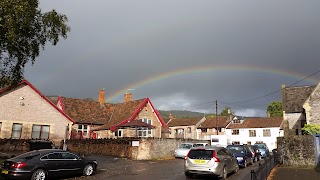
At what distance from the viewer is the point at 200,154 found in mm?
15188

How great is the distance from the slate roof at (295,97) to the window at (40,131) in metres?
35.4

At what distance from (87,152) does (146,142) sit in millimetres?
9886

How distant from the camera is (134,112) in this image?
4266cm

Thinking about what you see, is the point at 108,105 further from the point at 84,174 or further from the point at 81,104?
the point at 84,174

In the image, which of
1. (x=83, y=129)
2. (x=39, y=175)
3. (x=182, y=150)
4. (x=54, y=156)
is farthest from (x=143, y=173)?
(x=83, y=129)

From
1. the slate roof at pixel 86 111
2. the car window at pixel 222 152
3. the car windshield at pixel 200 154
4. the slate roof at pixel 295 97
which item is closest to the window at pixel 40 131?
the slate roof at pixel 86 111

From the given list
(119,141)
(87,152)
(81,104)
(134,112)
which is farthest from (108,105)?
(119,141)

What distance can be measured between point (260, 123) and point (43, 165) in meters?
65.8

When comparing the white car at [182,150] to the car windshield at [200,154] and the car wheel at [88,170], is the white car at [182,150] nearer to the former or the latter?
the car windshield at [200,154]

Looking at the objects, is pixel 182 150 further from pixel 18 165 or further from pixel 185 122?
pixel 185 122

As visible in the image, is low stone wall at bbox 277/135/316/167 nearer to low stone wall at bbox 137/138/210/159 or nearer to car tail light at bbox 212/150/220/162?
car tail light at bbox 212/150/220/162

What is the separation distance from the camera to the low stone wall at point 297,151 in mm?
21000

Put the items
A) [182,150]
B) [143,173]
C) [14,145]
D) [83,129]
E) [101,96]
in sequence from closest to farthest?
1. [143,173]
2. [182,150]
3. [14,145]
4. [83,129]
5. [101,96]

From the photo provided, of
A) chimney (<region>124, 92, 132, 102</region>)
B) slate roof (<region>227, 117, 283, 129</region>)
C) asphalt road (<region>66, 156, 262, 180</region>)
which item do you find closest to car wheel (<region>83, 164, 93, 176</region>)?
asphalt road (<region>66, 156, 262, 180</region>)
